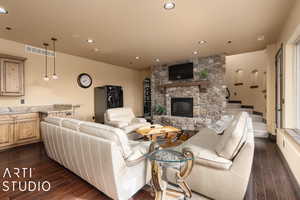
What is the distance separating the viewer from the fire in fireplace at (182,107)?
5809 millimetres

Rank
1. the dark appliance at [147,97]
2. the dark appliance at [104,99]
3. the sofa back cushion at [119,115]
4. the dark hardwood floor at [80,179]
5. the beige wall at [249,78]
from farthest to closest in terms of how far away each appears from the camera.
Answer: the dark appliance at [147,97], the beige wall at [249,78], the dark appliance at [104,99], the sofa back cushion at [119,115], the dark hardwood floor at [80,179]

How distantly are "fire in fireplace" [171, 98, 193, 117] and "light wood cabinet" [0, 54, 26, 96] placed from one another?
5206mm

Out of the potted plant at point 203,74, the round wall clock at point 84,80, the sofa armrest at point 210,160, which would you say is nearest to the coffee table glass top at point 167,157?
the sofa armrest at point 210,160

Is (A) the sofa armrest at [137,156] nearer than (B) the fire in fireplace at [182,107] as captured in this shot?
Yes

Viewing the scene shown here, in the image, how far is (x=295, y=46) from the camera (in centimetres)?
268

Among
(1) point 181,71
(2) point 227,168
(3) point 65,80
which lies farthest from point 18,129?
(1) point 181,71

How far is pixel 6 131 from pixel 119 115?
106 inches

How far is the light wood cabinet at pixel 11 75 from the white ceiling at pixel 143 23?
0.58 m

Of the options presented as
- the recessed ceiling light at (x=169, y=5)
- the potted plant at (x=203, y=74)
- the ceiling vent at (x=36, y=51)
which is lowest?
the potted plant at (x=203, y=74)

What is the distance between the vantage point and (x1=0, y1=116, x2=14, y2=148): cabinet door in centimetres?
320

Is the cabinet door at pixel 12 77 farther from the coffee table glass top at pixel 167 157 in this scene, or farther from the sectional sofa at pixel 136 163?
the coffee table glass top at pixel 167 157

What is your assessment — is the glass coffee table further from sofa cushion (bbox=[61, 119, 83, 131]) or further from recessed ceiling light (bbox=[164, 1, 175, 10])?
recessed ceiling light (bbox=[164, 1, 175, 10])

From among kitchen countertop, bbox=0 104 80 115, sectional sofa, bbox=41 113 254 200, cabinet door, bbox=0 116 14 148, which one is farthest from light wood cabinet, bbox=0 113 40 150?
sectional sofa, bbox=41 113 254 200

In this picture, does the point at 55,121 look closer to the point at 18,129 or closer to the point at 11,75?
the point at 18,129
